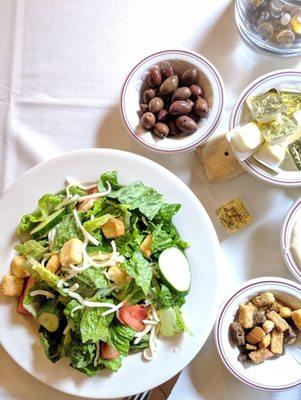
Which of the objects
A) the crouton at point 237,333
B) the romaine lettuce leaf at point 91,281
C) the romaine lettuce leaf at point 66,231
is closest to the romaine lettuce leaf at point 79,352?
the romaine lettuce leaf at point 91,281

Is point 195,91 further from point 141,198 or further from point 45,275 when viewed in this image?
point 45,275

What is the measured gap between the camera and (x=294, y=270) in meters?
1.24

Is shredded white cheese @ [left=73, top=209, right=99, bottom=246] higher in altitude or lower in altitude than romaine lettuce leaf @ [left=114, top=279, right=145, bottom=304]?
higher

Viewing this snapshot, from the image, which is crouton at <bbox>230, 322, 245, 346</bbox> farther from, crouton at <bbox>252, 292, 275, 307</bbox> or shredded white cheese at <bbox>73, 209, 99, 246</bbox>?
shredded white cheese at <bbox>73, 209, 99, 246</bbox>

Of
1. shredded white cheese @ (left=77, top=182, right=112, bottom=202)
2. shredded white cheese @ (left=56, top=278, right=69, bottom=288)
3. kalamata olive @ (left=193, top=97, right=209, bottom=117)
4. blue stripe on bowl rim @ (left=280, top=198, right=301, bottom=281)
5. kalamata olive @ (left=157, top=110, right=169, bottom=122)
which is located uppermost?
kalamata olive @ (left=193, top=97, right=209, bottom=117)

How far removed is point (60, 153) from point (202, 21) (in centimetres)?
47

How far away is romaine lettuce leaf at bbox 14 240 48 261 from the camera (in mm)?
1188

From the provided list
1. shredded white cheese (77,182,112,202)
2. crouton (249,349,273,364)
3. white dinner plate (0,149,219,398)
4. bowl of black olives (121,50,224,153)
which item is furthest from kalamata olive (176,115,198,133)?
crouton (249,349,273,364)

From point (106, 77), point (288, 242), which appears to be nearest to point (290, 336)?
point (288, 242)

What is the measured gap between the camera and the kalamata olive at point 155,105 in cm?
123

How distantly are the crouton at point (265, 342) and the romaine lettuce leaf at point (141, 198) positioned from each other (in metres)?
0.37

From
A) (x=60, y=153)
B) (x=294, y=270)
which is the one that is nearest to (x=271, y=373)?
(x=294, y=270)

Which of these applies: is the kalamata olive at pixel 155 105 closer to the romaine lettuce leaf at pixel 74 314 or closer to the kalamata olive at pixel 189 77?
the kalamata olive at pixel 189 77

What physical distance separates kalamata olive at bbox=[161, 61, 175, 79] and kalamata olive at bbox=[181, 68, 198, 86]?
0.03 m
